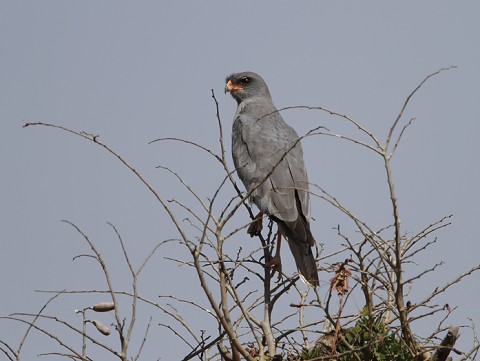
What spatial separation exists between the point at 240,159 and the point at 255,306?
236 centimetres

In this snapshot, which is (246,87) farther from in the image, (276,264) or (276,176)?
(276,264)

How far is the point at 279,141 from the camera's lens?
23.5 feet

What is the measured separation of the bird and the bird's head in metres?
0.28

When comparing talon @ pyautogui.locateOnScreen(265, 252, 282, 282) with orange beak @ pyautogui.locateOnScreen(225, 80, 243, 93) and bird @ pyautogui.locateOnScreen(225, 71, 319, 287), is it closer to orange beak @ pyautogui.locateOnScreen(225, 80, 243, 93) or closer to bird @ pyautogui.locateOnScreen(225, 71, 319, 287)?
bird @ pyautogui.locateOnScreen(225, 71, 319, 287)

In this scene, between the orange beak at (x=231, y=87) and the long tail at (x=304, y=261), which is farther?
the orange beak at (x=231, y=87)

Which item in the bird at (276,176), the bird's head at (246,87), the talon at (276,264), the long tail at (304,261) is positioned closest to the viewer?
the long tail at (304,261)

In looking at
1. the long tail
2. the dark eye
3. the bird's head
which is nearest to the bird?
the long tail

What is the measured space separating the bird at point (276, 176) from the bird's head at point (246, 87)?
28cm

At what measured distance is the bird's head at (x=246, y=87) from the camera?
28.9ft

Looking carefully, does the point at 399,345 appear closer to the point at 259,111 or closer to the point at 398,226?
the point at 398,226

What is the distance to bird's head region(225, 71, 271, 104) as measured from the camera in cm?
880

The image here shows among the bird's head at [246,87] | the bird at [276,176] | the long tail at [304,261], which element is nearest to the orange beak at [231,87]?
the bird's head at [246,87]

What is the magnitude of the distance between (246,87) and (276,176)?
2.36 m

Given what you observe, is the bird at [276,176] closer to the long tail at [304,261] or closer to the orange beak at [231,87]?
the long tail at [304,261]
